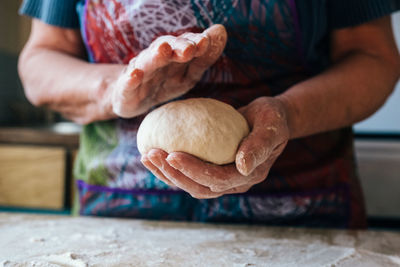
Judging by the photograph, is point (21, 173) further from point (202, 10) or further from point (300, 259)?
point (300, 259)

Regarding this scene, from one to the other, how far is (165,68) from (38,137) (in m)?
1.50

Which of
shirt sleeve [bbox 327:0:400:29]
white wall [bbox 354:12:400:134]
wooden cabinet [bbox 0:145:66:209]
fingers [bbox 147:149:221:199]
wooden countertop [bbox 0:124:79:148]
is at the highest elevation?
shirt sleeve [bbox 327:0:400:29]

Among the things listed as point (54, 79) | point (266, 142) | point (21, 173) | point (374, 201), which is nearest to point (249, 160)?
point (266, 142)

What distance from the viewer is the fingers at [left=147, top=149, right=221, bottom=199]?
62cm

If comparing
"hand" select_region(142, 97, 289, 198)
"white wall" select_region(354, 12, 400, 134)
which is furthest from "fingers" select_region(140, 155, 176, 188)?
"white wall" select_region(354, 12, 400, 134)

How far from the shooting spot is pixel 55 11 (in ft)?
3.30

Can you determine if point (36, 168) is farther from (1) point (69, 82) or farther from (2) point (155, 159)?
(2) point (155, 159)

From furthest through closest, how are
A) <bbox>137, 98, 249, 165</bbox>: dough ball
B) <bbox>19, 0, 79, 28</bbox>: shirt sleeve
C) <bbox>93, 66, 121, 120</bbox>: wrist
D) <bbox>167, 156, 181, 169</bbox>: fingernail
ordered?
<bbox>19, 0, 79, 28</bbox>: shirt sleeve, <bbox>93, 66, 121, 120</bbox>: wrist, <bbox>137, 98, 249, 165</bbox>: dough ball, <bbox>167, 156, 181, 169</bbox>: fingernail

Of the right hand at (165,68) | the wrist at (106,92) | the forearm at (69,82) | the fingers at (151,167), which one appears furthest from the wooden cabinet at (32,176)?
the fingers at (151,167)

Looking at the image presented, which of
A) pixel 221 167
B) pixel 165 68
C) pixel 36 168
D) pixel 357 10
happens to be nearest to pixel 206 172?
pixel 221 167

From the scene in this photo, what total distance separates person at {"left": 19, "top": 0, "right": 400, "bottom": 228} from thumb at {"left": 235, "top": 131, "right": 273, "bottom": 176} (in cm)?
13

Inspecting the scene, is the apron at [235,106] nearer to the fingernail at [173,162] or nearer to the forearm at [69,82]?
the forearm at [69,82]

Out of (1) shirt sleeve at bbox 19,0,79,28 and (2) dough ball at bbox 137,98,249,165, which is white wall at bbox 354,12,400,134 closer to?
(2) dough ball at bbox 137,98,249,165

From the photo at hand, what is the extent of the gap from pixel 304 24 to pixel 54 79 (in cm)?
64
